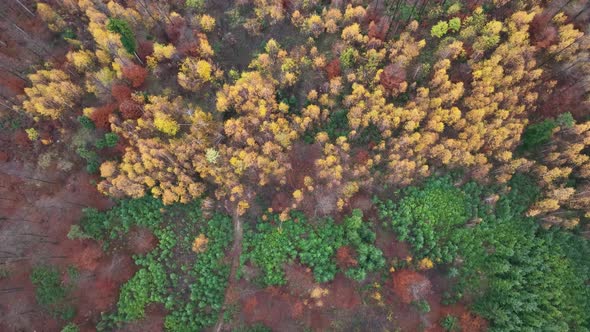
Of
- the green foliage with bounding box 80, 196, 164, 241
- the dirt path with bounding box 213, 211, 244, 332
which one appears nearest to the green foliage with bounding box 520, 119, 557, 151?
the dirt path with bounding box 213, 211, 244, 332

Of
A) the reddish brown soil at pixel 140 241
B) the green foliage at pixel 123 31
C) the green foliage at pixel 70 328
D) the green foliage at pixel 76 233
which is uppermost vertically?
the green foliage at pixel 123 31

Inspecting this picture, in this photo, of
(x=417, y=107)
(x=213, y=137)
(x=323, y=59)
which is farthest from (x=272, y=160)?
(x=417, y=107)

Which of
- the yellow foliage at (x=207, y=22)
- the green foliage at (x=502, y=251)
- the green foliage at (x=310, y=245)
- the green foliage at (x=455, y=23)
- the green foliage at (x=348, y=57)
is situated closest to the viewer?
the green foliage at (x=502, y=251)

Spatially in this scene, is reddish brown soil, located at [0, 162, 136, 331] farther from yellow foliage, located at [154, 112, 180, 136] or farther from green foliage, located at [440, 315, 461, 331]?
green foliage, located at [440, 315, 461, 331]

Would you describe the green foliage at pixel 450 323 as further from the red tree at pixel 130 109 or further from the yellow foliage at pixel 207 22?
the yellow foliage at pixel 207 22

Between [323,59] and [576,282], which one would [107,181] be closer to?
[323,59]

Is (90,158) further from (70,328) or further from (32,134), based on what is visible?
(70,328)

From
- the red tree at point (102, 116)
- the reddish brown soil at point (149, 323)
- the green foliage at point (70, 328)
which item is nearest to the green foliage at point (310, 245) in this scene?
the reddish brown soil at point (149, 323)
